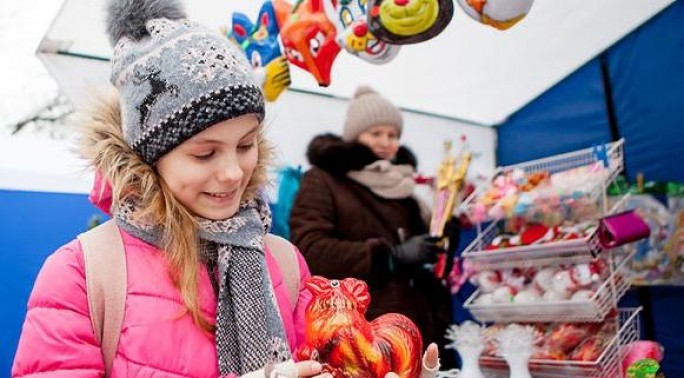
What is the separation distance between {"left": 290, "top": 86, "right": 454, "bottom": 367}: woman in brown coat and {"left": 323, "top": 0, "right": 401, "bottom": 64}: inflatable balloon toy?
49cm

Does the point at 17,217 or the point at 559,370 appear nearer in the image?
the point at 559,370

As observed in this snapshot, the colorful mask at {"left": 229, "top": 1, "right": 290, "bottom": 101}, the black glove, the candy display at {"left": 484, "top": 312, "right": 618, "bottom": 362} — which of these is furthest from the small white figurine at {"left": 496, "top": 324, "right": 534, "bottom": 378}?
the colorful mask at {"left": 229, "top": 1, "right": 290, "bottom": 101}

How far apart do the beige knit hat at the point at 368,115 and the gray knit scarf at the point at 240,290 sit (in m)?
1.53

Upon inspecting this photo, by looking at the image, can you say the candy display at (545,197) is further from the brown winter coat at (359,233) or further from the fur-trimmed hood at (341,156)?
the fur-trimmed hood at (341,156)

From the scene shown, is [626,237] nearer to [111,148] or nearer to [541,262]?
[541,262]

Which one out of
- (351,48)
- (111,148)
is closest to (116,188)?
(111,148)

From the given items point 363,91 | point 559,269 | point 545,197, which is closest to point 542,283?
point 559,269

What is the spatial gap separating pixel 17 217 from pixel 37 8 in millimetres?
781

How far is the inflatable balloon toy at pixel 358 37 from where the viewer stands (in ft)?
6.57

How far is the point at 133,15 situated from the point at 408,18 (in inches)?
31.5

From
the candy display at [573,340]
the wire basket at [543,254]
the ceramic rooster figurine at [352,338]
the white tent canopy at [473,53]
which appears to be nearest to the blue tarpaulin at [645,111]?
the white tent canopy at [473,53]

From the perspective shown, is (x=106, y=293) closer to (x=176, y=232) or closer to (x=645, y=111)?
(x=176, y=232)

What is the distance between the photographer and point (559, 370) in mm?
2283

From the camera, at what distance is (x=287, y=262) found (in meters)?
1.18
